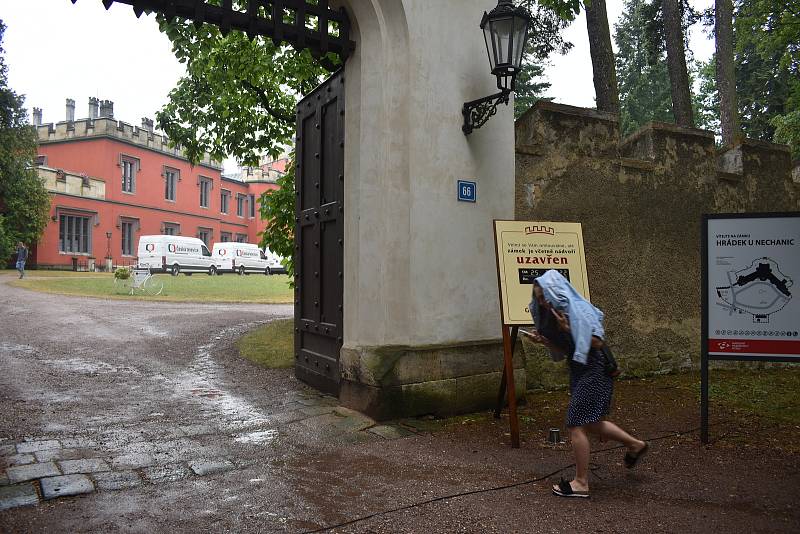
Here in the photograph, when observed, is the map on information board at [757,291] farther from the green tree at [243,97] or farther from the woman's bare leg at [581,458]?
the green tree at [243,97]

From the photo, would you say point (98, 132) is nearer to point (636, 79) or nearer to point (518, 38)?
point (636, 79)

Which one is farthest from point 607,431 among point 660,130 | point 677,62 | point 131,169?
point 131,169

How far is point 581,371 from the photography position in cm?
374

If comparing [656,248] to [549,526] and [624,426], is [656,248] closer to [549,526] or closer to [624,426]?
[624,426]

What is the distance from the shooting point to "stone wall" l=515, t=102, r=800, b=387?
6.73m

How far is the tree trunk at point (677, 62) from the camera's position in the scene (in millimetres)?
11414

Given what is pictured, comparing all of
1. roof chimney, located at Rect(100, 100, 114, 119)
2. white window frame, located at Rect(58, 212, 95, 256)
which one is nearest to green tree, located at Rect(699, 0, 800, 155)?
white window frame, located at Rect(58, 212, 95, 256)

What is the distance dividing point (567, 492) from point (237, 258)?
38797mm

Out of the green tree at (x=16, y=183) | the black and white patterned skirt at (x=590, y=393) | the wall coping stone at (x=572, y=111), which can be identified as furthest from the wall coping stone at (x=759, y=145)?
the green tree at (x=16, y=183)

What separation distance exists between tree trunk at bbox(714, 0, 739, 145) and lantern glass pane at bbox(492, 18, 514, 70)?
9650mm

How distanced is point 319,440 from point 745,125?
97.3 feet

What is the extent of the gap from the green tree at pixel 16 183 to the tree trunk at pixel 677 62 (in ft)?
95.1

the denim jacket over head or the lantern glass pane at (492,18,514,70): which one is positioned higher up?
the lantern glass pane at (492,18,514,70)

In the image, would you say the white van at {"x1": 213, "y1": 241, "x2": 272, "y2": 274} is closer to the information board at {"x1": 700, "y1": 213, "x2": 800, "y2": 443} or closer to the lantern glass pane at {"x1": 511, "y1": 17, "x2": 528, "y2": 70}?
the lantern glass pane at {"x1": 511, "y1": 17, "x2": 528, "y2": 70}
